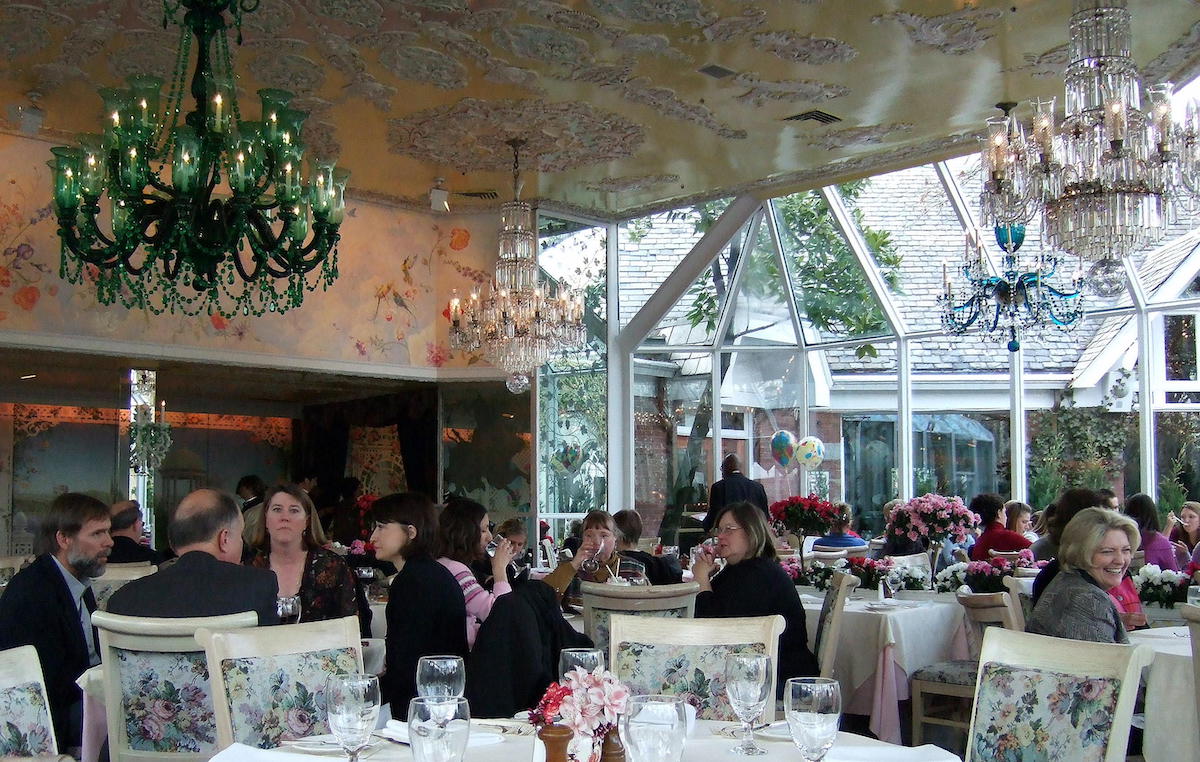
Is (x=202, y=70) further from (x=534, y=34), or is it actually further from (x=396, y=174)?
(x=396, y=174)

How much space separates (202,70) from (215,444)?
9.26 m

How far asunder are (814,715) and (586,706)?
18.4 inches

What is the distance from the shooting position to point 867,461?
472 inches

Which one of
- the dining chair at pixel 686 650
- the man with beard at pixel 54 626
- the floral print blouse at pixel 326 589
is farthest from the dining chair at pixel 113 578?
the dining chair at pixel 686 650

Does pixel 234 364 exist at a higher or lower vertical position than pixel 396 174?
lower

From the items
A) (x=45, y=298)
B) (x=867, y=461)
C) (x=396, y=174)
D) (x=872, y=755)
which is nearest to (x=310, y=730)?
(x=872, y=755)

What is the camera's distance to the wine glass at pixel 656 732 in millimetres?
1825

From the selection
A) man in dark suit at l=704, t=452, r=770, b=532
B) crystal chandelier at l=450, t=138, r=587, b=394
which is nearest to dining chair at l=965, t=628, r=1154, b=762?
crystal chandelier at l=450, t=138, r=587, b=394

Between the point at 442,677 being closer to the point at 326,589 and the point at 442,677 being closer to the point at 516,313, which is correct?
the point at 326,589

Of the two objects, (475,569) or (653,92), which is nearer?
(475,569)

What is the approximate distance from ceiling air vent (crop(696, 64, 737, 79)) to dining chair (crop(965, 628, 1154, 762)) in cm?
584

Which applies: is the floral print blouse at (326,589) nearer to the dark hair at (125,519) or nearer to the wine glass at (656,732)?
the wine glass at (656,732)

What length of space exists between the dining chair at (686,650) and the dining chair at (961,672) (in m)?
2.33

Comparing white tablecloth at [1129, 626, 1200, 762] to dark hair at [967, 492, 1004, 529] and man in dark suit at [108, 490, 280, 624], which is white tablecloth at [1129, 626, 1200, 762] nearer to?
man in dark suit at [108, 490, 280, 624]
